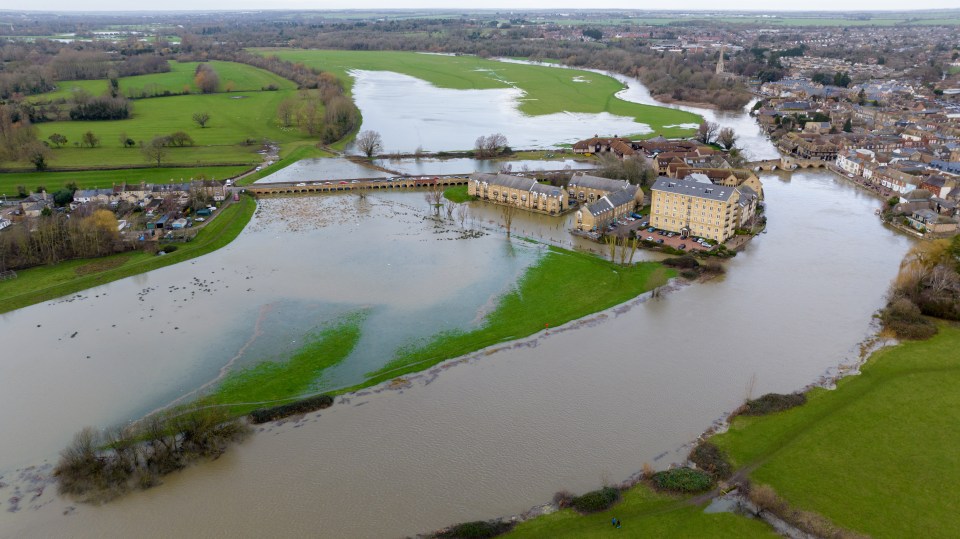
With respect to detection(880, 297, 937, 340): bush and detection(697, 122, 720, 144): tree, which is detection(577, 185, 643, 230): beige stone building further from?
detection(697, 122, 720, 144): tree

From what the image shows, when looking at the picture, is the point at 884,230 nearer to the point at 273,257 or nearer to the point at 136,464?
the point at 273,257

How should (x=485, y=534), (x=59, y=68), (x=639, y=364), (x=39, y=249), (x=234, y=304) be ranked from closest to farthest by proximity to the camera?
1. (x=485, y=534)
2. (x=639, y=364)
3. (x=234, y=304)
4. (x=39, y=249)
5. (x=59, y=68)

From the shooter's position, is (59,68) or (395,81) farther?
(395,81)

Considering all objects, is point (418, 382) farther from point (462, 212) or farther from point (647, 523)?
point (462, 212)

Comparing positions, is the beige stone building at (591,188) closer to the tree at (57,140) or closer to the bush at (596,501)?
the bush at (596,501)

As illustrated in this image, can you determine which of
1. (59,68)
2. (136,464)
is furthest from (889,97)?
(59,68)

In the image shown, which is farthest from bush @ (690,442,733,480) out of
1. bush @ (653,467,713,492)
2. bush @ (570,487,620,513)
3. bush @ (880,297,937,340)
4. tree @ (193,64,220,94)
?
tree @ (193,64,220,94)

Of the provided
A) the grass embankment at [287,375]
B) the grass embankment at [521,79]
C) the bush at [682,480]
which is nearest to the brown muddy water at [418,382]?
the bush at [682,480]
